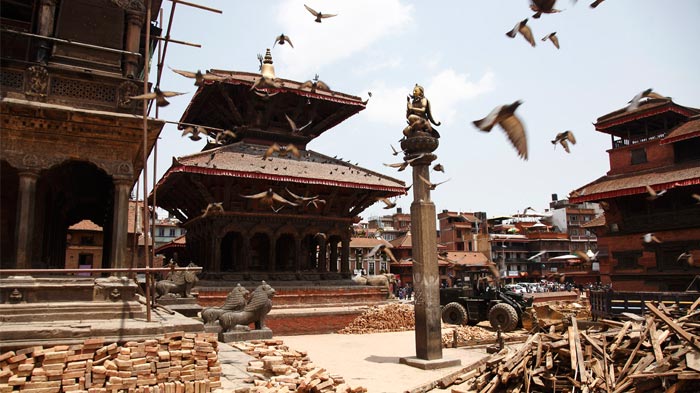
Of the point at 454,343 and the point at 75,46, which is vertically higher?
the point at 75,46

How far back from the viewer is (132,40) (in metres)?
11.1

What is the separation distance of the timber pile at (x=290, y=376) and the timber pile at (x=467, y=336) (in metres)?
6.36

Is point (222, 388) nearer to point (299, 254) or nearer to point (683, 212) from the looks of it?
point (299, 254)

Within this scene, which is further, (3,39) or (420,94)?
(420,94)

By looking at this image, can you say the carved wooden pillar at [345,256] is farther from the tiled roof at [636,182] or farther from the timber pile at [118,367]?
the tiled roof at [636,182]

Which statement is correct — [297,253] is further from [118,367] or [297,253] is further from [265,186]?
[118,367]

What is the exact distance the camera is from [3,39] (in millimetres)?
11852

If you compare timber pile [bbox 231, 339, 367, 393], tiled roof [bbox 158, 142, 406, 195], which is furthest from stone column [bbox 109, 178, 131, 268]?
tiled roof [bbox 158, 142, 406, 195]

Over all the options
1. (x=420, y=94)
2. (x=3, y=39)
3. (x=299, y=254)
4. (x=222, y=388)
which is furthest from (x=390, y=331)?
(x=3, y=39)

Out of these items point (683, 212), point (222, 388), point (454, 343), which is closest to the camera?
point (222, 388)

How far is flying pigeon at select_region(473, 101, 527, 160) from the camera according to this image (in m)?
5.68

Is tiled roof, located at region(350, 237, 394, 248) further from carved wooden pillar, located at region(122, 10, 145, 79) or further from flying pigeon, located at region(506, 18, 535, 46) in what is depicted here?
flying pigeon, located at region(506, 18, 535, 46)

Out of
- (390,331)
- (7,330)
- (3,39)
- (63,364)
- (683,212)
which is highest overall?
(3,39)

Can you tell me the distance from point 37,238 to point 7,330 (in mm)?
4638
